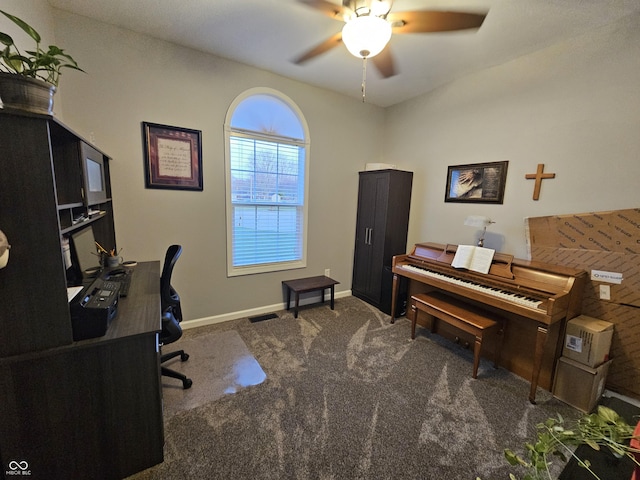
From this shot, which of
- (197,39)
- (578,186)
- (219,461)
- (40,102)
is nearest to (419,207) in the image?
(578,186)

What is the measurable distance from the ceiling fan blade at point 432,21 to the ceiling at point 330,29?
0.20ft

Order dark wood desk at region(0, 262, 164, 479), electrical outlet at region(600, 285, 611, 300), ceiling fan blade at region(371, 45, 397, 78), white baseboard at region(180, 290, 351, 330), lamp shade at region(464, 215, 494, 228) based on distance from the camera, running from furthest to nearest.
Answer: white baseboard at region(180, 290, 351, 330) → lamp shade at region(464, 215, 494, 228) → ceiling fan blade at region(371, 45, 397, 78) → electrical outlet at region(600, 285, 611, 300) → dark wood desk at region(0, 262, 164, 479)

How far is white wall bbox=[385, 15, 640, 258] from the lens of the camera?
1961mm

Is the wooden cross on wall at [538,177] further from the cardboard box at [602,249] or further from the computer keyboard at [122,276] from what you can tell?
the computer keyboard at [122,276]

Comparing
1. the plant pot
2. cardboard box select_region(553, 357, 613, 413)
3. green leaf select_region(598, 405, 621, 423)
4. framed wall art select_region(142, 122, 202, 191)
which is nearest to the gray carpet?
cardboard box select_region(553, 357, 613, 413)

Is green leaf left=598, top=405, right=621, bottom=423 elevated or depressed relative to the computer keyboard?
elevated

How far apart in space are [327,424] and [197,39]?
321 cm

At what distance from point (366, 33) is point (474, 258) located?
2.01m

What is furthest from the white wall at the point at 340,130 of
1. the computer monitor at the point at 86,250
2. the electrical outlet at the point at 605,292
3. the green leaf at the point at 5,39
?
the green leaf at the point at 5,39

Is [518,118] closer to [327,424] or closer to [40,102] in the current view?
[327,424]

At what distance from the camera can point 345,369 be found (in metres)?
2.25

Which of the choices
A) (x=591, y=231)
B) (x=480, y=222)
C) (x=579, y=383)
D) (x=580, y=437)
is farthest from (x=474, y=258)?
(x=580, y=437)

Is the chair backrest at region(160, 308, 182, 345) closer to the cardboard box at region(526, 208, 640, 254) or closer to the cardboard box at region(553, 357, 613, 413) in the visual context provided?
the cardboard box at region(553, 357, 613, 413)

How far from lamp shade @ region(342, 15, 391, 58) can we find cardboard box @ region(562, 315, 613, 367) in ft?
7.71
